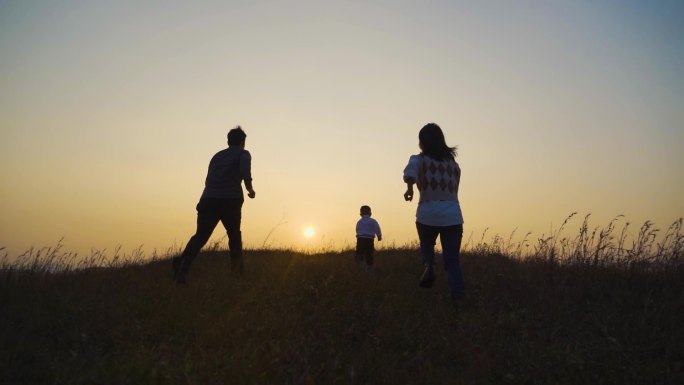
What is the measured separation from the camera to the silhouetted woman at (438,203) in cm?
618

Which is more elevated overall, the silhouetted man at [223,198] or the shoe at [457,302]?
the silhouetted man at [223,198]

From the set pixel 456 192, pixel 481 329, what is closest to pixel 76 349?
pixel 481 329

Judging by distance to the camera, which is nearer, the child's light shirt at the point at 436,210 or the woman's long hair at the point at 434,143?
the child's light shirt at the point at 436,210

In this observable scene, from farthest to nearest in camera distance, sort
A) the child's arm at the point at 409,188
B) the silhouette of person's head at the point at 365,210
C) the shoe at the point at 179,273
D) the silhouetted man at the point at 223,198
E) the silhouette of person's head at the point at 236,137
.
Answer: the silhouette of person's head at the point at 365,210 < the silhouette of person's head at the point at 236,137 < the silhouetted man at the point at 223,198 < the shoe at the point at 179,273 < the child's arm at the point at 409,188

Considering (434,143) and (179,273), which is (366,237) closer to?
(179,273)

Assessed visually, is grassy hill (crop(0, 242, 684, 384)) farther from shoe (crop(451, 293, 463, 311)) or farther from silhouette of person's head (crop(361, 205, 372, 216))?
silhouette of person's head (crop(361, 205, 372, 216))

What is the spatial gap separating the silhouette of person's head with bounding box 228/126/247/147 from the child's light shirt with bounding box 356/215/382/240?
4398 mm

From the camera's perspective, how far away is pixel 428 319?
5.67 meters

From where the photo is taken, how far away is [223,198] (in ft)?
24.7

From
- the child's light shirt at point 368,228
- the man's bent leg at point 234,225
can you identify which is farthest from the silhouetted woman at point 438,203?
the child's light shirt at point 368,228

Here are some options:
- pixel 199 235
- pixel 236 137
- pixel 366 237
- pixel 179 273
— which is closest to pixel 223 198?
pixel 199 235

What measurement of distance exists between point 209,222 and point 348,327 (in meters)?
3.09

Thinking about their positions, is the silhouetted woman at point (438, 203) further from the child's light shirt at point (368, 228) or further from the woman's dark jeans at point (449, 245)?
the child's light shirt at point (368, 228)

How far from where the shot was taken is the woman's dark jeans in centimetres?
621
